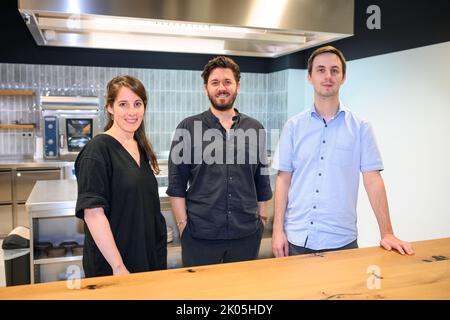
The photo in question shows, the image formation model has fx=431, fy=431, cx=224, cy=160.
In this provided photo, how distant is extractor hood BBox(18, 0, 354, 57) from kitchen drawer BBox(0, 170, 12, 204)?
236 cm

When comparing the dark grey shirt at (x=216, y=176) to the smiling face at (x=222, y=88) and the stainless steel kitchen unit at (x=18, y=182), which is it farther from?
the stainless steel kitchen unit at (x=18, y=182)

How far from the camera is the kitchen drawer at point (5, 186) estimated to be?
4.81 meters

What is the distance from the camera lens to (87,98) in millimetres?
5551

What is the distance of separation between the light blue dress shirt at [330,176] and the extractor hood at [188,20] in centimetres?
84

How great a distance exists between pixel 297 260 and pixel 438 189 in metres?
2.82

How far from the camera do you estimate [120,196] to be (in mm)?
1681

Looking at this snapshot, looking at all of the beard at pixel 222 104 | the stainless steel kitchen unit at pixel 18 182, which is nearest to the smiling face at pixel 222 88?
the beard at pixel 222 104

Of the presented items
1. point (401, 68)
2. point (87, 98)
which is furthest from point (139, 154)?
point (87, 98)

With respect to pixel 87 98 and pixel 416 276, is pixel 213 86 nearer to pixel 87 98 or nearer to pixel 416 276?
pixel 416 276

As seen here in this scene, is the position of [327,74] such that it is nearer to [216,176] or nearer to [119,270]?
[216,176]

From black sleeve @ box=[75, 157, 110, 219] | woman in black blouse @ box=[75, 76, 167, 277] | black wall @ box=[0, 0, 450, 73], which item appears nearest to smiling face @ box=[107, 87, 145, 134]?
woman in black blouse @ box=[75, 76, 167, 277]

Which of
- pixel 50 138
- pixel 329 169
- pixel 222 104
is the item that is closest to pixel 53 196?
pixel 222 104

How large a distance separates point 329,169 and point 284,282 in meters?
0.91

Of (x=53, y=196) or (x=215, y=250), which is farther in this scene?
(x=53, y=196)
